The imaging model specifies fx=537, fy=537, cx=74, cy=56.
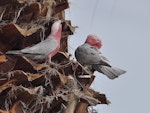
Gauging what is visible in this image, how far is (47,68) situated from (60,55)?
1.34 ft

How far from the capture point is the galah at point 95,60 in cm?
542

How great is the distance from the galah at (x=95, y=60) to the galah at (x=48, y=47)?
2.68 ft

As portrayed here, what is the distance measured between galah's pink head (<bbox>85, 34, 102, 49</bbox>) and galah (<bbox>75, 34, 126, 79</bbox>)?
0.01 m

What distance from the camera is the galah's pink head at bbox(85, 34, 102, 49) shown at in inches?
224

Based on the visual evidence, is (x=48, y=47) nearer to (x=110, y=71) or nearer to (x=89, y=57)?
(x=89, y=57)

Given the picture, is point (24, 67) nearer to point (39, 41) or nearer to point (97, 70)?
point (39, 41)

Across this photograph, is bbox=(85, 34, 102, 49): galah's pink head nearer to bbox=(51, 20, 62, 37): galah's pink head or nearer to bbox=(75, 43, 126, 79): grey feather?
bbox=(75, 43, 126, 79): grey feather

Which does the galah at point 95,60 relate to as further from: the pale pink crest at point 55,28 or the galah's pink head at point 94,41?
the pale pink crest at point 55,28

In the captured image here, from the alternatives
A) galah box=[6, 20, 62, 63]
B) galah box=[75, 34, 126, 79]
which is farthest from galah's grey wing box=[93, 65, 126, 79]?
galah box=[6, 20, 62, 63]

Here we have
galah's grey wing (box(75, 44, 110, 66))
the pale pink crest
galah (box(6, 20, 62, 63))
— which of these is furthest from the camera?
galah's grey wing (box(75, 44, 110, 66))

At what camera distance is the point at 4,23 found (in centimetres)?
424

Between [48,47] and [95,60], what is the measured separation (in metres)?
1.05

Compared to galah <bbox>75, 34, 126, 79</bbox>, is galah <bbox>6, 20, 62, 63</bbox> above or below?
above

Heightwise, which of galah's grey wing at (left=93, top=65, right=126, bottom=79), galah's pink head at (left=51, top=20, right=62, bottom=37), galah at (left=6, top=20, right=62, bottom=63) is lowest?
galah's grey wing at (left=93, top=65, right=126, bottom=79)
